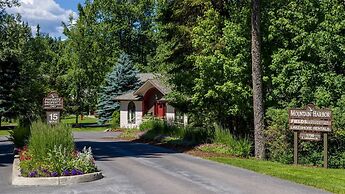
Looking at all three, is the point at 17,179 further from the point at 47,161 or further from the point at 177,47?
the point at 177,47

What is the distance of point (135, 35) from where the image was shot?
2965 inches

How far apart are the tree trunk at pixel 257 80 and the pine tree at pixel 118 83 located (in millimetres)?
32943

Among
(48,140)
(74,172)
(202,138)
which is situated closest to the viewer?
(74,172)

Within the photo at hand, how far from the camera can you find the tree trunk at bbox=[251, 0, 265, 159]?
65.1 feet

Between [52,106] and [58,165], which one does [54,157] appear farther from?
[52,106]

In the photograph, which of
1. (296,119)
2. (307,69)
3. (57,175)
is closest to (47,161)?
(57,175)

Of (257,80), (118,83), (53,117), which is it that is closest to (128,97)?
(118,83)

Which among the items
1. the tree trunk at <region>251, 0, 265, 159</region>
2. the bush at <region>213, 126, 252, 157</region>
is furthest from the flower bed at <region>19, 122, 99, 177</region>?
the bush at <region>213, 126, 252, 157</region>

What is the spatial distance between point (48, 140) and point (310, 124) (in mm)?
9829

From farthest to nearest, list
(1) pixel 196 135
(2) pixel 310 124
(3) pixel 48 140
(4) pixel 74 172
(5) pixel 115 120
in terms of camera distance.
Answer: (5) pixel 115 120 < (1) pixel 196 135 < (2) pixel 310 124 < (3) pixel 48 140 < (4) pixel 74 172

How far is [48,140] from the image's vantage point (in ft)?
47.4

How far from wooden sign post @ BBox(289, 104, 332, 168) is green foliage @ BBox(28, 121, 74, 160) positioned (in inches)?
344

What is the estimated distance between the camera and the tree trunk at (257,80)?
1983 cm

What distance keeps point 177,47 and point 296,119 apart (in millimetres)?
10681
